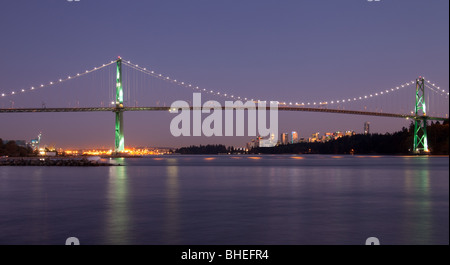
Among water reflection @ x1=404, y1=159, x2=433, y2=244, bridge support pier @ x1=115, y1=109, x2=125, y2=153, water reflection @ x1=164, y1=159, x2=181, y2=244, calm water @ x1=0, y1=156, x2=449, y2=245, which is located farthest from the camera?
bridge support pier @ x1=115, y1=109, x2=125, y2=153

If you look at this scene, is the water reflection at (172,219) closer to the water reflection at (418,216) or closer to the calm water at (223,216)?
the calm water at (223,216)

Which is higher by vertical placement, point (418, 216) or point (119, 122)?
point (119, 122)

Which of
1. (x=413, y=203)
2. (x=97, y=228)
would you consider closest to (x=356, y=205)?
(x=413, y=203)

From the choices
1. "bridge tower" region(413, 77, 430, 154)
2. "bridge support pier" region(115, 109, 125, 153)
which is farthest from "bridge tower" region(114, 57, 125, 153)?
"bridge tower" region(413, 77, 430, 154)

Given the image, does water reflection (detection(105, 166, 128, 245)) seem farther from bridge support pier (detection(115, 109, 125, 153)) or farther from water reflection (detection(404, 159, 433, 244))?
bridge support pier (detection(115, 109, 125, 153))

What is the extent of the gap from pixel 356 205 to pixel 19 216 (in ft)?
28.2

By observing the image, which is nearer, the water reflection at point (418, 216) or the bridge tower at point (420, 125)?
the water reflection at point (418, 216)

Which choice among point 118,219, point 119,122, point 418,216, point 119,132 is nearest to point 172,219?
point 118,219

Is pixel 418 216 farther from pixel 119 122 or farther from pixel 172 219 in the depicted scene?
pixel 119 122

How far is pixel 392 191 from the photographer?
18656 millimetres

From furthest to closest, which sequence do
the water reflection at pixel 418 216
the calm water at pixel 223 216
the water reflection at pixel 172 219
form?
the water reflection at pixel 418 216 → the calm water at pixel 223 216 → the water reflection at pixel 172 219

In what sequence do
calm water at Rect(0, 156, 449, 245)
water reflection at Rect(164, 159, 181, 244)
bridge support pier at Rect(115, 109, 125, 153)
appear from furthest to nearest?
bridge support pier at Rect(115, 109, 125, 153), calm water at Rect(0, 156, 449, 245), water reflection at Rect(164, 159, 181, 244)

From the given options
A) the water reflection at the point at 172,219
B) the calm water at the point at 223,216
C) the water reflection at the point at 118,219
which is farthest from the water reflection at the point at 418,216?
the water reflection at the point at 118,219
